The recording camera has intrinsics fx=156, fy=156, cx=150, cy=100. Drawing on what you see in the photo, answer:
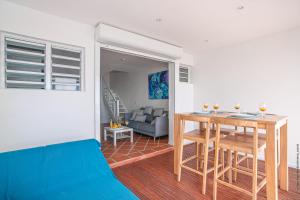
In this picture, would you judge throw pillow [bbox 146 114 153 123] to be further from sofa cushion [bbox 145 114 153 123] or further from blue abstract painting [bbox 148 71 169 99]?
blue abstract painting [bbox 148 71 169 99]

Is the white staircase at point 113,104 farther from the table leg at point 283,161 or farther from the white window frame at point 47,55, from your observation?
the table leg at point 283,161

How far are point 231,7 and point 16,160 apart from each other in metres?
3.28

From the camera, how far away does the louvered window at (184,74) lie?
4436 mm

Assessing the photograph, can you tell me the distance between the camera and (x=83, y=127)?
271 cm

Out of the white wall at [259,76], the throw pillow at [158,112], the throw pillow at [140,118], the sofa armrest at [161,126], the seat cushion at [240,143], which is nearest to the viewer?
the seat cushion at [240,143]

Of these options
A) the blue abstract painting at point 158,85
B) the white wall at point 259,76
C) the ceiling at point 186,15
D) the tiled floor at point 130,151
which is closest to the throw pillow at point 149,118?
the blue abstract painting at point 158,85

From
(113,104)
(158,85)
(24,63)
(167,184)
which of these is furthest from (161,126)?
(24,63)

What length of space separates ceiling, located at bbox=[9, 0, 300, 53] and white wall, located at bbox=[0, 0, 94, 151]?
0.58ft

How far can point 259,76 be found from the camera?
3379 millimetres

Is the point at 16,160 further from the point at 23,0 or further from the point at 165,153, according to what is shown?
the point at 165,153

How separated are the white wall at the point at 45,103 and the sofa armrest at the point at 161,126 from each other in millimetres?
2362

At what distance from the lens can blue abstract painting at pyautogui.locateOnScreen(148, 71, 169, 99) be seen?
5.86 m

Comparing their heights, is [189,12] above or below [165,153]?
above

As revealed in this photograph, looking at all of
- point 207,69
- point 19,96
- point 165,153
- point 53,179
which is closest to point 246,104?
point 207,69
